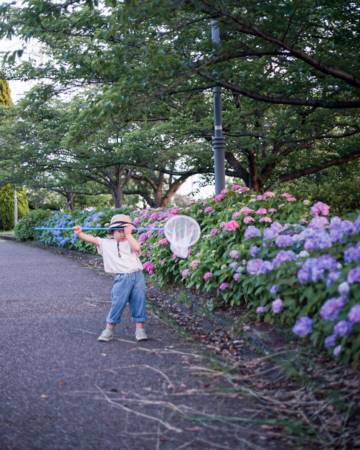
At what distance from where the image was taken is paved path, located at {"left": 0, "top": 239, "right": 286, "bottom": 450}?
3.27 meters

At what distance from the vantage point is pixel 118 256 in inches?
224

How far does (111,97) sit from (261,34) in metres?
1.96

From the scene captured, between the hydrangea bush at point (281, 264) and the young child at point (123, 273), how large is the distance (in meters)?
1.00

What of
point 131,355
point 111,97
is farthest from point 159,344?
point 111,97

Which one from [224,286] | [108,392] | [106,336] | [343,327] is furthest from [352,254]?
[106,336]

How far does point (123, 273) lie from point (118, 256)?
171 millimetres

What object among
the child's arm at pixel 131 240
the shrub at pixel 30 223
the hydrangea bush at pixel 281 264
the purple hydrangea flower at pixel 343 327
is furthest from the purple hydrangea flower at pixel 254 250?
the shrub at pixel 30 223

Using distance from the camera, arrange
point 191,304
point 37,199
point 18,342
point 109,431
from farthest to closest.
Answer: point 37,199
point 191,304
point 18,342
point 109,431

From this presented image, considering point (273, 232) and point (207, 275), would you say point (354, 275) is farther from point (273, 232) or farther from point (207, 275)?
point (207, 275)

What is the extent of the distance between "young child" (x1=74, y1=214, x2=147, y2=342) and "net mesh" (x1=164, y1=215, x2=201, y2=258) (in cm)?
69

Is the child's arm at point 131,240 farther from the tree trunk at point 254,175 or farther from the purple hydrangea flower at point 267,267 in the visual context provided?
the tree trunk at point 254,175

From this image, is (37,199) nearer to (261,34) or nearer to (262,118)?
(262,118)

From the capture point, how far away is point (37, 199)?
49.0 m

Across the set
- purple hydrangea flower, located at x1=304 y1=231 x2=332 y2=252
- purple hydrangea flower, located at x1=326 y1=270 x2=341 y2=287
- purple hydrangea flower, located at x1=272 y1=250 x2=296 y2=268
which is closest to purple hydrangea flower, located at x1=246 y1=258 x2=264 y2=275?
purple hydrangea flower, located at x1=272 y1=250 x2=296 y2=268
